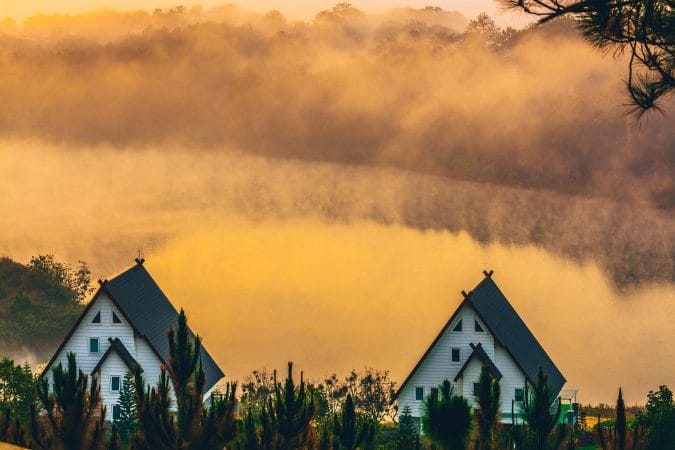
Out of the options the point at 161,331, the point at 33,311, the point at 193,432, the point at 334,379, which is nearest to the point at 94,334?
the point at 161,331

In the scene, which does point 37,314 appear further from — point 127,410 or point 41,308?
point 127,410

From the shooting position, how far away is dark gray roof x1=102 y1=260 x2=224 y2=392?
55.8m

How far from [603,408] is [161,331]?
17991mm

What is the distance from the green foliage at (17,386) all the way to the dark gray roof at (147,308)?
4.74m

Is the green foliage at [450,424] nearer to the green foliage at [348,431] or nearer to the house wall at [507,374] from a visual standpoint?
the green foliage at [348,431]

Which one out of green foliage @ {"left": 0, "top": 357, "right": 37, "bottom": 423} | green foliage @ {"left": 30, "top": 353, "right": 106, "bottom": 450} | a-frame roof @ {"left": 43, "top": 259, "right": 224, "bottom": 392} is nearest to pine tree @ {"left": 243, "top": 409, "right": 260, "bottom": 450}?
green foliage @ {"left": 30, "top": 353, "right": 106, "bottom": 450}

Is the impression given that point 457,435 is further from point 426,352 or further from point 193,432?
point 426,352

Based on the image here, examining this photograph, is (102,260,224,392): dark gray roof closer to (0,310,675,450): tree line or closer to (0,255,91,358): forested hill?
(0,310,675,450): tree line

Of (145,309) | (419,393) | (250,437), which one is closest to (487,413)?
(250,437)

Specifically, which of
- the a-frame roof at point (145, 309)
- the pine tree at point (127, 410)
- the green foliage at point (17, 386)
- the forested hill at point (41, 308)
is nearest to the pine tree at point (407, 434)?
the a-frame roof at point (145, 309)

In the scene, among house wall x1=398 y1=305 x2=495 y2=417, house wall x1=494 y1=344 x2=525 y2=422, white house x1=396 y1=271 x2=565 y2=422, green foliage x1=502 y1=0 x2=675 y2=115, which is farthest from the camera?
house wall x1=494 y1=344 x2=525 y2=422

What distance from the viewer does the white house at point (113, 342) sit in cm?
5556

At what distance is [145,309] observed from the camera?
57031mm

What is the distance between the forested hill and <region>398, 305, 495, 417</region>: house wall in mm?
34302
